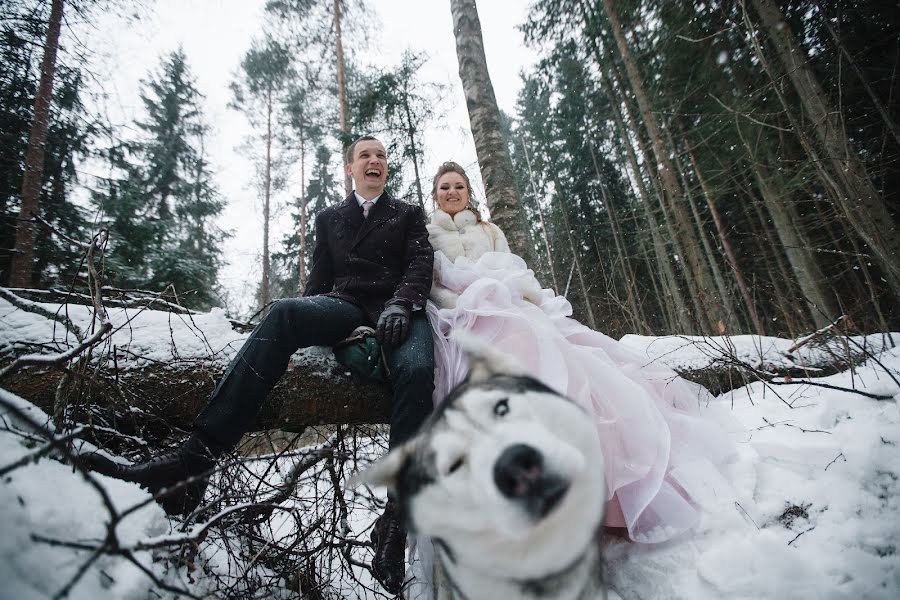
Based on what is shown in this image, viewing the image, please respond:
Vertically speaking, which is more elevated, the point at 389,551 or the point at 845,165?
the point at 845,165

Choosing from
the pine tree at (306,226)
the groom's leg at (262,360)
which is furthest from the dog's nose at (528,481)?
the pine tree at (306,226)

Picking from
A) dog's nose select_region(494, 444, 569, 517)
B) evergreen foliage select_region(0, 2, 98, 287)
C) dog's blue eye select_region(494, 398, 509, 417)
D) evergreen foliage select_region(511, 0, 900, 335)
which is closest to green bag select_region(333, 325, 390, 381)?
dog's blue eye select_region(494, 398, 509, 417)

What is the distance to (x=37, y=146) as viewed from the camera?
4.66 metres

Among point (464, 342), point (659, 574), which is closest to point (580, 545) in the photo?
point (464, 342)

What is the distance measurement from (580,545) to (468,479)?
1.07 ft

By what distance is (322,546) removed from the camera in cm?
163

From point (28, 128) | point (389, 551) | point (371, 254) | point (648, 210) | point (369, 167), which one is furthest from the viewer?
point (648, 210)

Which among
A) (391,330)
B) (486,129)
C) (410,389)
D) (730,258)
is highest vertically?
(486,129)

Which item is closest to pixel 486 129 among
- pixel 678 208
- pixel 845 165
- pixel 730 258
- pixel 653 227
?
pixel 845 165

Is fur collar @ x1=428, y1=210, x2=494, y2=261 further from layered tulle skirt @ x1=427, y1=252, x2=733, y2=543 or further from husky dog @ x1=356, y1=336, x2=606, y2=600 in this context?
husky dog @ x1=356, y1=336, x2=606, y2=600

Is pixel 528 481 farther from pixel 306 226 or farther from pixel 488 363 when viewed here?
pixel 306 226

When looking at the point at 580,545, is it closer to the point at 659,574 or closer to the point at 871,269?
the point at 659,574

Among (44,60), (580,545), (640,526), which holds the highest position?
(44,60)

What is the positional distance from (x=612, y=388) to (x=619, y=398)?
56 mm
